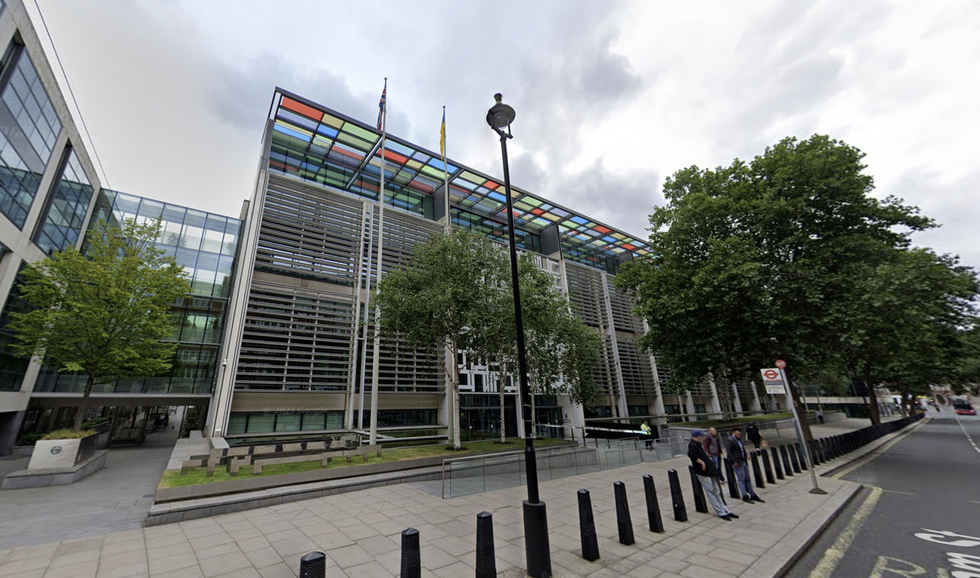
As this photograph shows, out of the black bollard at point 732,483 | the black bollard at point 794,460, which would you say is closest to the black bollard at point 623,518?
the black bollard at point 732,483

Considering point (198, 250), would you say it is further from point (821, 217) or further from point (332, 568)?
point (821, 217)

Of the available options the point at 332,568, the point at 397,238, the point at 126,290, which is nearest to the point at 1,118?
the point at 126,290

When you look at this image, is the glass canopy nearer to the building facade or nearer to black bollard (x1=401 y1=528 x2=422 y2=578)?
the building facade

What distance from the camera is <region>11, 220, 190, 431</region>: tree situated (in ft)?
46.4

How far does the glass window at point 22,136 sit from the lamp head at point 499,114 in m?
21.7

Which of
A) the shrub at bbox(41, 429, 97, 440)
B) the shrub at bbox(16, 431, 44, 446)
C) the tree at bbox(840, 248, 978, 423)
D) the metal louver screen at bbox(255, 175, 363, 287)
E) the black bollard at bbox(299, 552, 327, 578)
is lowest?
the black bollard at bbox(299, 552, 327, 578)

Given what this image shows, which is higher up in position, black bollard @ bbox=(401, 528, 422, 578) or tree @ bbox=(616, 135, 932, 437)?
tree @ bbox=(616, 135, 932, 437)

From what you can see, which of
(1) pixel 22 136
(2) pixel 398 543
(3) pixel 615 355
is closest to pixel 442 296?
(2) pixel 398 543

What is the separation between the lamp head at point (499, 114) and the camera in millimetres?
6598

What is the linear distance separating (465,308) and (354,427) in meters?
10.8

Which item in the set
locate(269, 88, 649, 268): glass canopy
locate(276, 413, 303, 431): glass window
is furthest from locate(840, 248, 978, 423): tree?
locate(276, 413, 303, 431): glass window

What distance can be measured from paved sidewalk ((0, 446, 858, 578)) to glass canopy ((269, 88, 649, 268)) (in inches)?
628

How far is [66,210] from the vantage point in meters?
20.7

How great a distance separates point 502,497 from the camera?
9242mm
